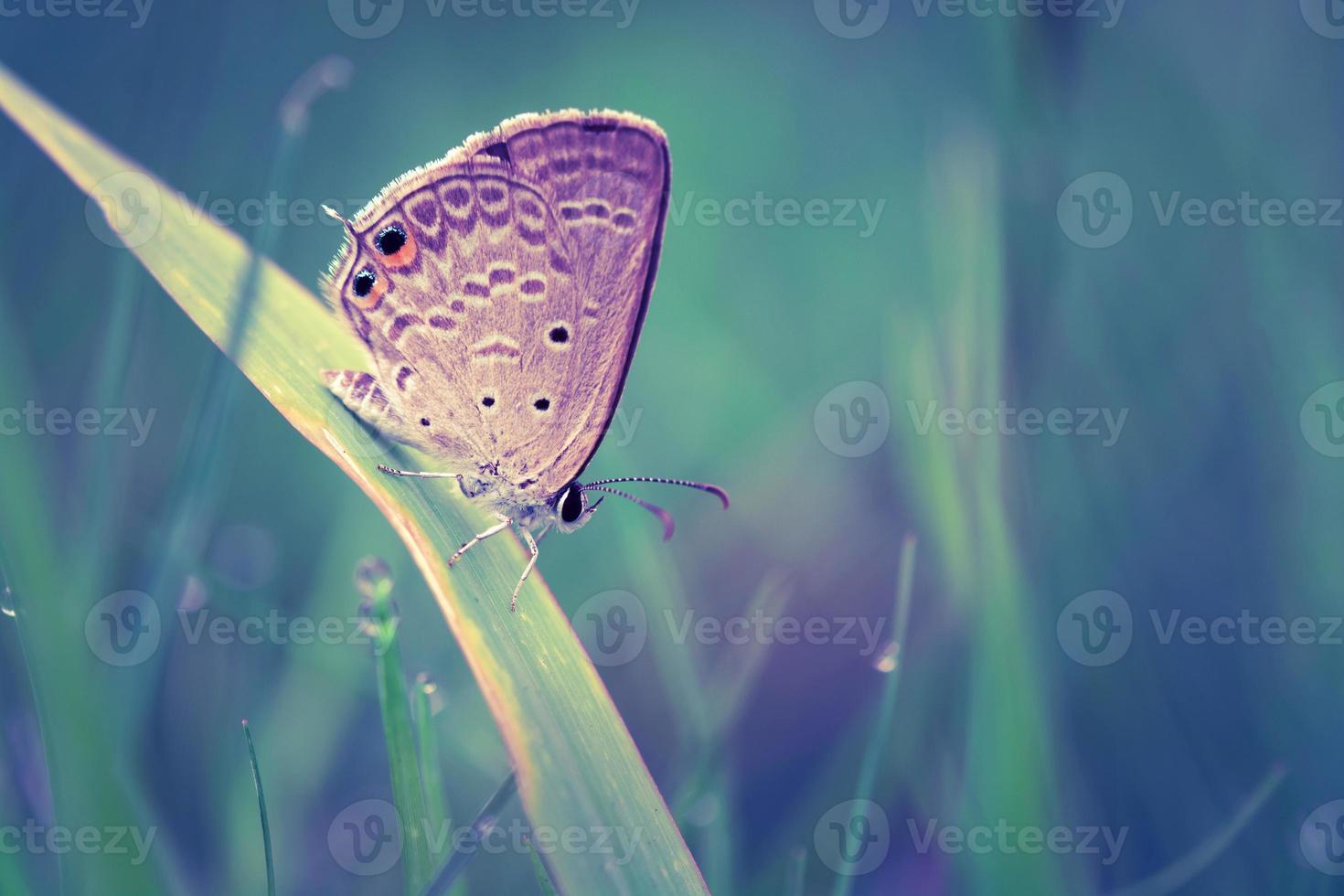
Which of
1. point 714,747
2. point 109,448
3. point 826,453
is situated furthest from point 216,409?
point 826,453

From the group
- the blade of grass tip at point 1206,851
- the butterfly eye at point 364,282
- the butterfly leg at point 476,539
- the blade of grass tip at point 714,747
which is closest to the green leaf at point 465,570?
the butterfly leg at point 476,539

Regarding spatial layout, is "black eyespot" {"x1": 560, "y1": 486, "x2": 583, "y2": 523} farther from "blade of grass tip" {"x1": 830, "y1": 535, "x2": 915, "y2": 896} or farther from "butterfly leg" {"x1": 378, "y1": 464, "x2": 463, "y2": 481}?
"blade of grass tip" {"x1": 830, "y1": 535, "x2": 915, "y2": 896}

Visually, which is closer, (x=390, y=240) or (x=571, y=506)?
(x=390, y=240)

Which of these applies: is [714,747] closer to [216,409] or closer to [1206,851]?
[1206,851]

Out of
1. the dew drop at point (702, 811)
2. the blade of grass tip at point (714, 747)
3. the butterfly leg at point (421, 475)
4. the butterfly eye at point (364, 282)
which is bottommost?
the dew drop at point (702, 811)

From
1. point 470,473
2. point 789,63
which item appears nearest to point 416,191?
point 470,473

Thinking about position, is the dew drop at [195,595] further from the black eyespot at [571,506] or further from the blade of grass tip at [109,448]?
the black eyespot at [571,506]

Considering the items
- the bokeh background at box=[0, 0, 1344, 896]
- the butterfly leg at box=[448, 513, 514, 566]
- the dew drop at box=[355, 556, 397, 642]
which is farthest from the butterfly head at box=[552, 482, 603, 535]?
the dew drop at box=[355, 556, 397, 642]
